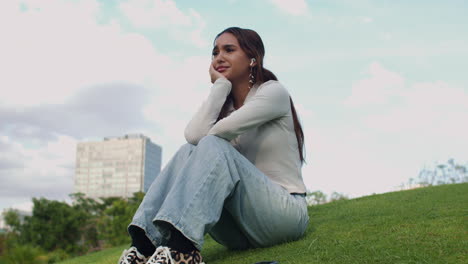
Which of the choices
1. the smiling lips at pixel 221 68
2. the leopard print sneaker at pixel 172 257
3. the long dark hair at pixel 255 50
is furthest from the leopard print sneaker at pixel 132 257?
the smiling lips at pixel 221 68

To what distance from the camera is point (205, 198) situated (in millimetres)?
2305

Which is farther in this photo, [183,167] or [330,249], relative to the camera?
[330,249]

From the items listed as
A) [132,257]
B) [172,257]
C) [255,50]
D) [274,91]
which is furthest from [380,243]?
[255,50]

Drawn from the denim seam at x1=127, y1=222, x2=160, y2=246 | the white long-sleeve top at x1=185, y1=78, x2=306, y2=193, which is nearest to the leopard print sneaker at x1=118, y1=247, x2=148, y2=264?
the denim seam at x1=127, y1=222, x2=160, y2=246

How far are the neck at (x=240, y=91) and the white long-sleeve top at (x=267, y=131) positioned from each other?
0.28m

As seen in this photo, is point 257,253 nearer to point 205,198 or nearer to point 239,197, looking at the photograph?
point 239,197

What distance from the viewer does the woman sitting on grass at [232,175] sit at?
2.28 metres

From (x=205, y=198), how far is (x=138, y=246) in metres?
0.51

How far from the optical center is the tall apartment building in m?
112

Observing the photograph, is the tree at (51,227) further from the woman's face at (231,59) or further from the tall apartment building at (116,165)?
the tall apartment building at (116,165)

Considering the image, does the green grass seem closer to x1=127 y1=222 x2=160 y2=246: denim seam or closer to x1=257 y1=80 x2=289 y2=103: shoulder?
x1=127 y1=222 x2=160 y2=246: denim seam

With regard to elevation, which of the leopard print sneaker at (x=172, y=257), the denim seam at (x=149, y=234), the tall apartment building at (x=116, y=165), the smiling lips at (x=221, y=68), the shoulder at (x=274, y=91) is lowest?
the tall apartment building at (x=116, y=165)

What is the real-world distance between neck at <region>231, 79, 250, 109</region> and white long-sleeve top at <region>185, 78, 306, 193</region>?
281mm

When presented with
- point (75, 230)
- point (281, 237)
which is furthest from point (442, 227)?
point (75, 230)
